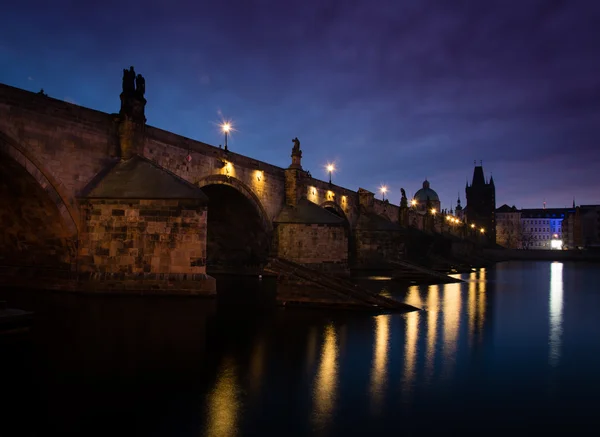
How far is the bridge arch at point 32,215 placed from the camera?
1559 centimetres

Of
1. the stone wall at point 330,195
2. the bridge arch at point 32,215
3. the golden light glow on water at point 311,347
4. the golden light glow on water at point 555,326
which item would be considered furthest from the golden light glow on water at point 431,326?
the stone wall at point 330,195

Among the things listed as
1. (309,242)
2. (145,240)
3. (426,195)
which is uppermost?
(426,195)

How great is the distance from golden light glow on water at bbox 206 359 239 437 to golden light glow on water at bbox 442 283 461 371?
4.05m

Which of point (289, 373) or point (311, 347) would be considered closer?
point (289, 373)

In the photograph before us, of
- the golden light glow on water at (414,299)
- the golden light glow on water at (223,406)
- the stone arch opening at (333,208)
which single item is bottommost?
the golden light glow on water at (414,299)

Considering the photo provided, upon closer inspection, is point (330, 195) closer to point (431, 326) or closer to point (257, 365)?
point (431, 326)

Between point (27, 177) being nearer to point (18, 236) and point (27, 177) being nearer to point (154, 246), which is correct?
point (18, 236)

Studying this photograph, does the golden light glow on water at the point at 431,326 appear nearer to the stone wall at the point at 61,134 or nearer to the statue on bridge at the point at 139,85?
the stone wall at the point at 61,134

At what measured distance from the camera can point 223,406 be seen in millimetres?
6344

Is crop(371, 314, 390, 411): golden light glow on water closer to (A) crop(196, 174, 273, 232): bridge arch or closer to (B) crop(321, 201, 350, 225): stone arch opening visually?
(A) crop(196, 174, 273, 232): bridge arch

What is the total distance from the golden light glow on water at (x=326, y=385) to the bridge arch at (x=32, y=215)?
36.5 feet

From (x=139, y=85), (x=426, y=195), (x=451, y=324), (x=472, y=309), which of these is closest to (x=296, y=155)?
(x=139, y=85)

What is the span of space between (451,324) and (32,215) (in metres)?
14.9

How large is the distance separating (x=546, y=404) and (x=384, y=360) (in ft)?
9.97
